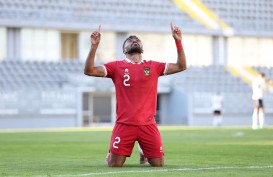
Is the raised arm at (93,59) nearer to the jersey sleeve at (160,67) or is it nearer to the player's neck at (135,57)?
the player's neck at (135,57)

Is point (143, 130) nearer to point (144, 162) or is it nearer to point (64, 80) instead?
point (144, 162)

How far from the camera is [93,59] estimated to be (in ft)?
35.0

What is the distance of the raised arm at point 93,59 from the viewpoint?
10.5m

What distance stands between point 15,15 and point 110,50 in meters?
7.28

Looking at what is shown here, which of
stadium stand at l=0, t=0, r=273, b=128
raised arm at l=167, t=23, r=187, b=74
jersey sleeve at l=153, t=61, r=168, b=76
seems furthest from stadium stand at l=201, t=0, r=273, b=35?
raised arm at l=167, t=23, r=187, b=74

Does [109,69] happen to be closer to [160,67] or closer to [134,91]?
[134,91]

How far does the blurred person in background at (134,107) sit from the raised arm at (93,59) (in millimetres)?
145

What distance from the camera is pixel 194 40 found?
181 ft

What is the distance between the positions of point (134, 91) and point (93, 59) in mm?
976

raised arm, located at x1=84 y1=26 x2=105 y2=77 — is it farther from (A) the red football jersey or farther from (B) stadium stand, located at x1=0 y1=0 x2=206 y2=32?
(B) stadium stand, located at x1=0 y1=0 x2=206 y2=32

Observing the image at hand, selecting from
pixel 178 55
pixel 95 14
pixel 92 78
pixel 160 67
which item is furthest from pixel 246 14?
pixel 178 55

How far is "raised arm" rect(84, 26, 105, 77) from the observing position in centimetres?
1045

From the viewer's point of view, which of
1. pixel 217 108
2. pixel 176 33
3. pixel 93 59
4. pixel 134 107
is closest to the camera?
pixel 93 59

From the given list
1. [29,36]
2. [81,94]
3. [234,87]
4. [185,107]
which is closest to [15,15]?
[29,36]
